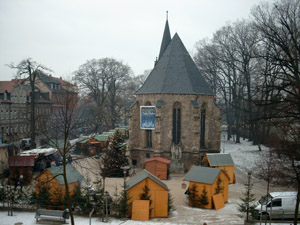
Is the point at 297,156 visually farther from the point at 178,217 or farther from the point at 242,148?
the point at 242,148

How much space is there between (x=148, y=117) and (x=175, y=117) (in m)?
2.54

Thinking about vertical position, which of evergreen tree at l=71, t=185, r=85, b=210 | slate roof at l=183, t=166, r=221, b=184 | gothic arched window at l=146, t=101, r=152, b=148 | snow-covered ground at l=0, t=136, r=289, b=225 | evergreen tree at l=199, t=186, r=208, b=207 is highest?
gothic arched window at l=146, t=101, r=152, b=148

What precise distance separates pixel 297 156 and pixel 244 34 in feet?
87.7

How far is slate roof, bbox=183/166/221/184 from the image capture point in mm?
16678

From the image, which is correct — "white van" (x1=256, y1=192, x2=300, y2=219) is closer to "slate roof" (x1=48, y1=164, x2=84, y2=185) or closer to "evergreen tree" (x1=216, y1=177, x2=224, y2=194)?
"evergreen tree" (x1=216, y1=177, x2=224, y2=194)

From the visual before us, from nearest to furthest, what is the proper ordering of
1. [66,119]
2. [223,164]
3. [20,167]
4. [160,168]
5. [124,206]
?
[66,119] < [124,206] < [20,167] < [223,164] < [160,168]

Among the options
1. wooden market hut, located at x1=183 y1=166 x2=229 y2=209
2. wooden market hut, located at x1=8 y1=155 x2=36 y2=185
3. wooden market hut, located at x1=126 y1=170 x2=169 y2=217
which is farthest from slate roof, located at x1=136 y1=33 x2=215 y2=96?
wooden market hut, located at x1=126 y1=170 x2=169 y2=217

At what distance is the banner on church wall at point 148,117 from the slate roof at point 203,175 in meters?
9.90

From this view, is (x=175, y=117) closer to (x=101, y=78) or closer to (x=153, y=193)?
(x=153, y=193)

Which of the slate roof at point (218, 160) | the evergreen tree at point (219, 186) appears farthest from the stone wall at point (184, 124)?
the evergreen tree at point (219, 186)

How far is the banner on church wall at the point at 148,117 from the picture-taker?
87.9 ft

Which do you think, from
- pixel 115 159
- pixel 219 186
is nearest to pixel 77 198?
pixel 219 186

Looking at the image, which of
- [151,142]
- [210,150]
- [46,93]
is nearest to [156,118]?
[151,142]

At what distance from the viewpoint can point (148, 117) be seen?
27.1 metres
